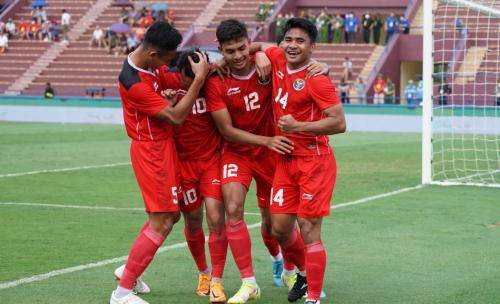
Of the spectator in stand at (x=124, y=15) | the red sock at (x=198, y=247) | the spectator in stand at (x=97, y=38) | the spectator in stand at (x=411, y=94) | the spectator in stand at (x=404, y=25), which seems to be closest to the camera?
the red sock at (x=198, y=247)

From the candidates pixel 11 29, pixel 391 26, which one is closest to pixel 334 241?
pixel 391 26

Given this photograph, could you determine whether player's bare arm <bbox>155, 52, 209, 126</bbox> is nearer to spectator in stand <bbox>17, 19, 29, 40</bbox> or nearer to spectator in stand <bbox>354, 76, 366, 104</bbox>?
spectator in stand <bbox>354, 76, 366, 104</bbox>

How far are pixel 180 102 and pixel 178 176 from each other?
652 millimetres

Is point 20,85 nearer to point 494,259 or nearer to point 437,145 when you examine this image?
point 437,145

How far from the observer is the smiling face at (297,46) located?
755 cm

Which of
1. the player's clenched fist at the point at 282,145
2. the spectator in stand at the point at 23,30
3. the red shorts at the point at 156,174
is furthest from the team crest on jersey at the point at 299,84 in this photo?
the spectator in stand at the point at 23,30

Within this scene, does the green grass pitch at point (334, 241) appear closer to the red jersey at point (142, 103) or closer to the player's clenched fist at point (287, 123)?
the red jersey at point (142, 103)

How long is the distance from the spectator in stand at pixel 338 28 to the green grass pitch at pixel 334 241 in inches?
1010

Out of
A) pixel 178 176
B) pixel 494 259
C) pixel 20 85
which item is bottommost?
pixel 20 85

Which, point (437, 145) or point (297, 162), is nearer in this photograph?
point (297, 162)

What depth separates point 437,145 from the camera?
2466cm

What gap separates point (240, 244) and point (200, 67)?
1.38 metres

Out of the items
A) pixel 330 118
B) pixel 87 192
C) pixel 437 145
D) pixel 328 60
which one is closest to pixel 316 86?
pixel 330 118

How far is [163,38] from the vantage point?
739 centimetres
